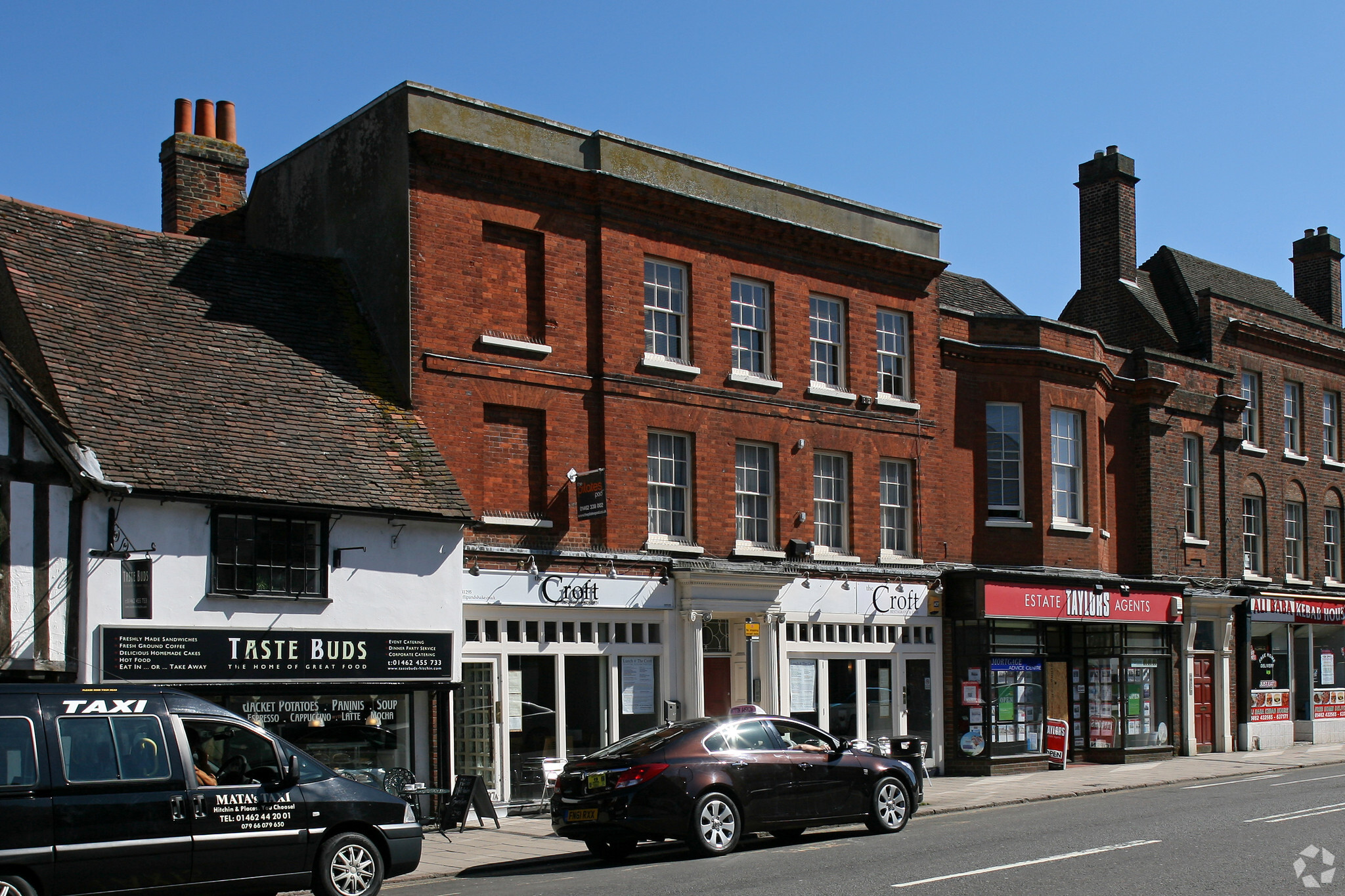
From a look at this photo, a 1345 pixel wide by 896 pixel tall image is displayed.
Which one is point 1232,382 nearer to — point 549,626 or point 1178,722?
point 1178,722

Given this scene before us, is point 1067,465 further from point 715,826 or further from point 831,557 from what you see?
point 715,826

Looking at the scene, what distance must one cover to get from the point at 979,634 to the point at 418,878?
1448 centimetres

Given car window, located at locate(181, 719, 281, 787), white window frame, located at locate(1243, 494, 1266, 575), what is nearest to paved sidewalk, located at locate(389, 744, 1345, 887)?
car window, located at locate(181, 719, 281, 787)

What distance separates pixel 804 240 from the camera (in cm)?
2447

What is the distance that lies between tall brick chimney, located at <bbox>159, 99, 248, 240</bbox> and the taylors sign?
7.85m

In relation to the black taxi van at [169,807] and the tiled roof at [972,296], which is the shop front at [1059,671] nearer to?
the tiled roof at [972,296]

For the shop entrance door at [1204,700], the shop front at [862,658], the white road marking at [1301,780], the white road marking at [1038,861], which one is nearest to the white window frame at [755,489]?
the shop front at [862,658]

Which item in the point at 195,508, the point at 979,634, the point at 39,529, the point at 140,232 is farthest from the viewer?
the point at 979,634

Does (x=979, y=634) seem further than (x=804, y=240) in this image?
Yes

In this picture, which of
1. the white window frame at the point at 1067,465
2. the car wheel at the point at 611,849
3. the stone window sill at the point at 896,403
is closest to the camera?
the car wheel at the point at 611,849

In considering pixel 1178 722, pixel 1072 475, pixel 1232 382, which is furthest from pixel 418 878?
pixel 1232 382

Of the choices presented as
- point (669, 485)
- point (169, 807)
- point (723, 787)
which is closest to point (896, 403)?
point (669, 485)

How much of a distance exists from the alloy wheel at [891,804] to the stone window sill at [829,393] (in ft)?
29.4

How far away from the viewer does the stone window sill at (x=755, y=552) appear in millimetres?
22906
